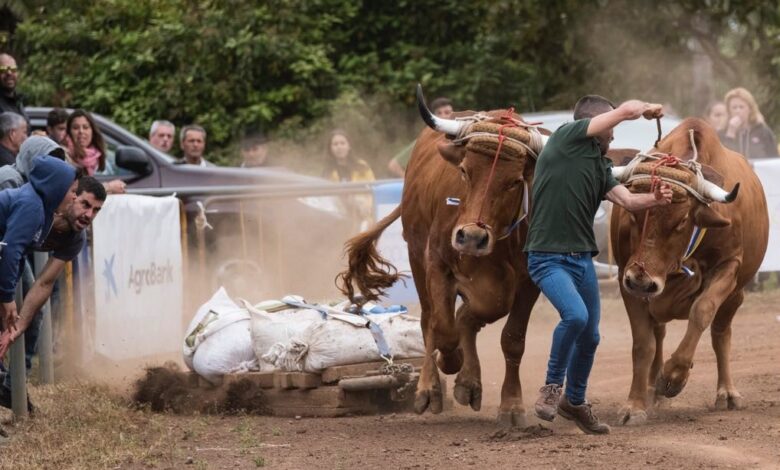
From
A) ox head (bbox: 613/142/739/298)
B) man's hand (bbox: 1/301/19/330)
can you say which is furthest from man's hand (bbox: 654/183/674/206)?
man's hand (bbox: 1/301/19/330)

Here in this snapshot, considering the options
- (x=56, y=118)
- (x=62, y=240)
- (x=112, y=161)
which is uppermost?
(x=56, y=118)

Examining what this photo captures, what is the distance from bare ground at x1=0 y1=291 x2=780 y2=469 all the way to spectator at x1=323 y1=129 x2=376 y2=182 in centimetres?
502

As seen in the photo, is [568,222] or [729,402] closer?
[568,222]

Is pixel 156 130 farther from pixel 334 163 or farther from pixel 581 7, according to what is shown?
pixel 581 7

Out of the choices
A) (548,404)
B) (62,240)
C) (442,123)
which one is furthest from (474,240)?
(62,240)

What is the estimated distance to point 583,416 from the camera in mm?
8469

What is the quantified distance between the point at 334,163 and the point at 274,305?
5.45 metres

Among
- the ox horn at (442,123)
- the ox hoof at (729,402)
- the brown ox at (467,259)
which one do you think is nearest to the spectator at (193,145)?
the brown ox at (467,259)

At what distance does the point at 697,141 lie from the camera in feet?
31.6

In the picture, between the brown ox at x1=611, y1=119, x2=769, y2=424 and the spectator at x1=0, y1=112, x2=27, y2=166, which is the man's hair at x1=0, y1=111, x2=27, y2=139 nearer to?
the spectator at x1=0, y1=112, x2=27, y2=166

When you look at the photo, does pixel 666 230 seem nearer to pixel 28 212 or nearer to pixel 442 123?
pixel 442 123

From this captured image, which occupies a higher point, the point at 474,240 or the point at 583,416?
the point at 474,240

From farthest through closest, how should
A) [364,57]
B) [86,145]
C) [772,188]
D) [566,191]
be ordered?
[364,57]
[772,188]
[86,145]
[566,191]

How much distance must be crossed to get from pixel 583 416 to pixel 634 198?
50.3 inches
